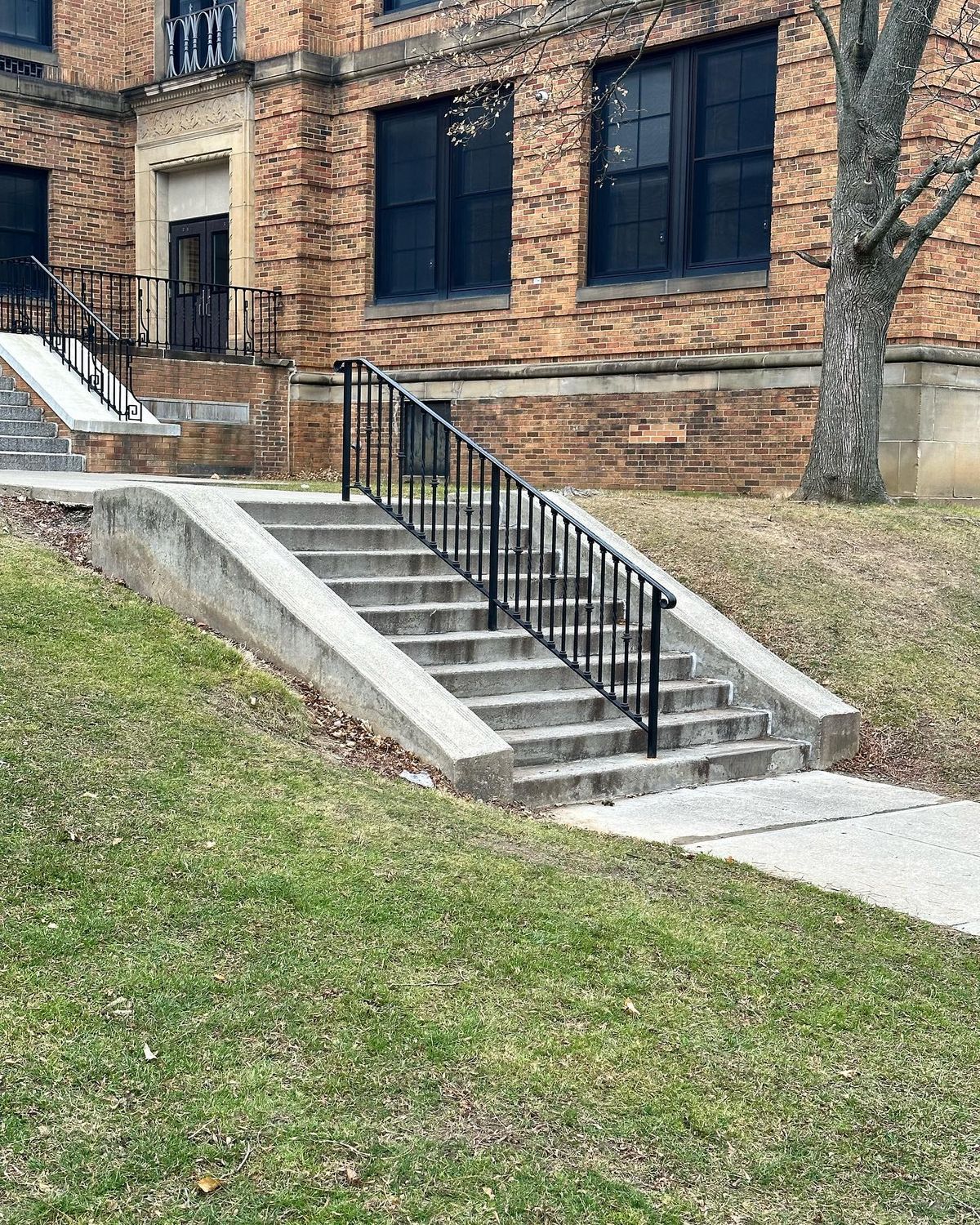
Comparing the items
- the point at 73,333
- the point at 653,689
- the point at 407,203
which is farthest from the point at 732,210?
the point at 653,689

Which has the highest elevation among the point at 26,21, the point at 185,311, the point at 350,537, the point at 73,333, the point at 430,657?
the point at 26,21

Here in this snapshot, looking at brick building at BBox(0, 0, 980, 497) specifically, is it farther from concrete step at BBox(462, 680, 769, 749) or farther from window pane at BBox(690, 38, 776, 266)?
concrete step at BBox(462, 680, 769, 749)

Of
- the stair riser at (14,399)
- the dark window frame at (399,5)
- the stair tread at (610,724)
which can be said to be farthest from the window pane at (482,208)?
the stair tread at (610,724)

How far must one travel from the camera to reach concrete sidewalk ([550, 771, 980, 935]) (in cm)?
636

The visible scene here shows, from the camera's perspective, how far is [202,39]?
2262cm

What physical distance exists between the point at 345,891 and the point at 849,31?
11.4 meters

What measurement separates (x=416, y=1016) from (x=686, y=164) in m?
14.4

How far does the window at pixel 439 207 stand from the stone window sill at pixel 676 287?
1856mm

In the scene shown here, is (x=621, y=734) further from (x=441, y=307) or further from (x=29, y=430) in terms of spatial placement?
(x=441, y=307)

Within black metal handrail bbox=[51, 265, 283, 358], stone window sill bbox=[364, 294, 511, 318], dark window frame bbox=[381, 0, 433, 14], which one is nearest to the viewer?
stone window sill bbox=[364, 294, 511, 318]

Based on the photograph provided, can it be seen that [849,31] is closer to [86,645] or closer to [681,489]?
[681,489]

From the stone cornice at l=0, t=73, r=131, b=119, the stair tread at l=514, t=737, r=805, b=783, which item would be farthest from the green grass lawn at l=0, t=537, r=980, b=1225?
the stone cornice at l=0, t=73, r=131, b=119

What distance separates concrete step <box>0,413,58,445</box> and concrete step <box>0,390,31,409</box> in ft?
1.37

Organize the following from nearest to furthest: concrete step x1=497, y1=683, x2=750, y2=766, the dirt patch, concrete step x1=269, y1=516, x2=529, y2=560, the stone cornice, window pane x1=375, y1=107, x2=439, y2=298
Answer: concrete step x1=497, y1=683, x2=750, y2=766
concrete step x1=269, y1=516, x2=529, y2=560
the dirt patch
window pane x1=375, y1=107, x2=439, y2=298
the stone cornice
